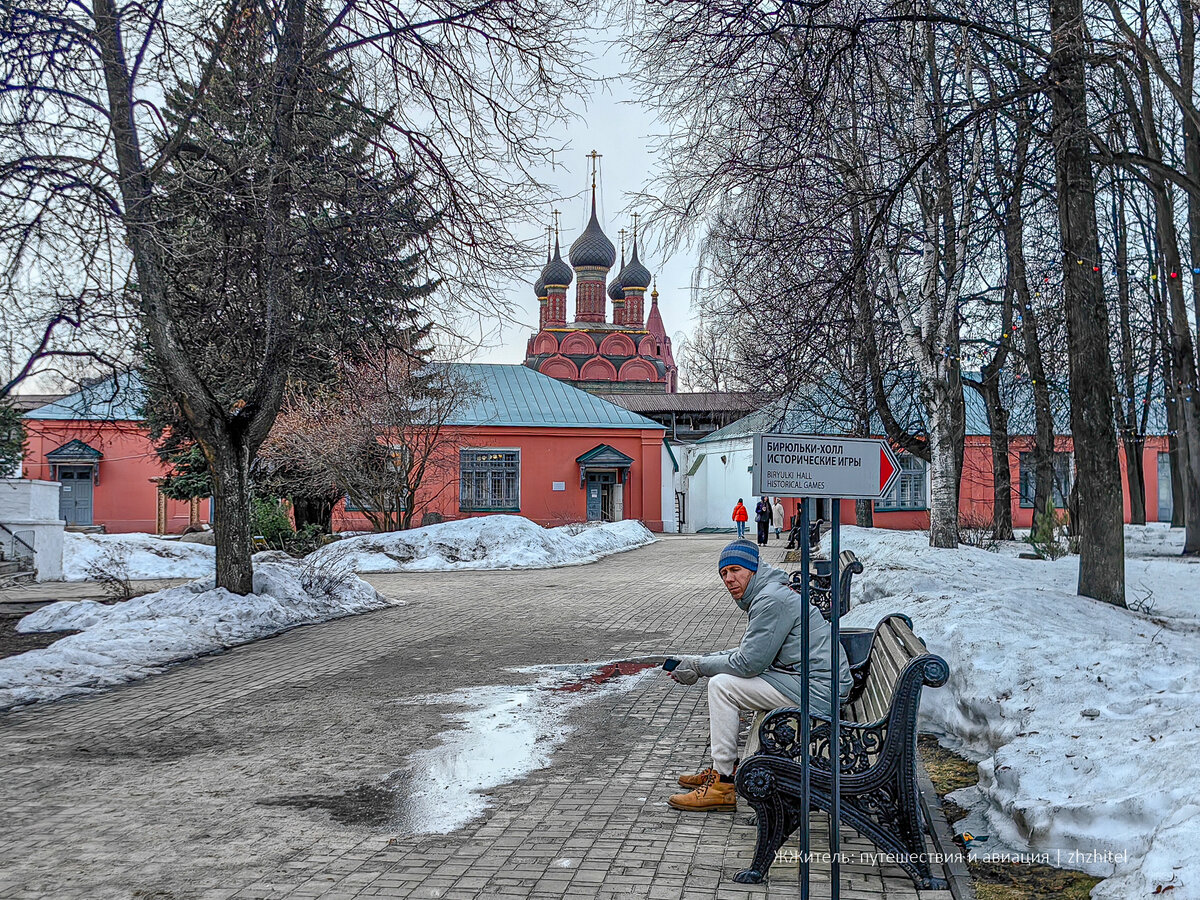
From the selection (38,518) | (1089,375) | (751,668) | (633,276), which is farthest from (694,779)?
(633,276)

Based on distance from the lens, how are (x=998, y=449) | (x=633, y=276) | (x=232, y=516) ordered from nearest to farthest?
1. (x=232, y=516)
2. (x=998, y=449)
3. (x=633, y=276)

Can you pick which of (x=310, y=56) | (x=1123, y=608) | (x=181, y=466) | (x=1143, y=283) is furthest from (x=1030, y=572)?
(x=181, y=466)

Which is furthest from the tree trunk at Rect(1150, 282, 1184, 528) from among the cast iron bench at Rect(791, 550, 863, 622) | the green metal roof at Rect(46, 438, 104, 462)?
the green metal roof at Rect(46, 438, 104, 462)

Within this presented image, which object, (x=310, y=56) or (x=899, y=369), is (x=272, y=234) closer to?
(x=310, y=56)

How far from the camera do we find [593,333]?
70438 mm

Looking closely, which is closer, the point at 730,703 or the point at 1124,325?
the point at 730,703

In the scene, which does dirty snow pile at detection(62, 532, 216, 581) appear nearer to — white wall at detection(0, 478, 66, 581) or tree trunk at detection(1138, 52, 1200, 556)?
white wall at detection(0, 478, 66, 581)

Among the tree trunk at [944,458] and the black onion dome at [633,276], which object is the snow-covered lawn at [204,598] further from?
the black onion dome at [633,276]

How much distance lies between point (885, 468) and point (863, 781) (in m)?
1.34

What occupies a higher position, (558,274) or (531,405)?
(558,274)

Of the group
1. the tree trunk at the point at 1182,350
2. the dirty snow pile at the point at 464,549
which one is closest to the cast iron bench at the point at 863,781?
the tree trunk at the point at 1182,350

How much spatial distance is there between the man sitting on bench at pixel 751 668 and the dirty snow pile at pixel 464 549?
18.4m

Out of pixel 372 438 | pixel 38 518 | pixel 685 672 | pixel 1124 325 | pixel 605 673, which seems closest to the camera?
pixel 685 672

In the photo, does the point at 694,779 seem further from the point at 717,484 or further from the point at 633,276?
the point at 633,276
